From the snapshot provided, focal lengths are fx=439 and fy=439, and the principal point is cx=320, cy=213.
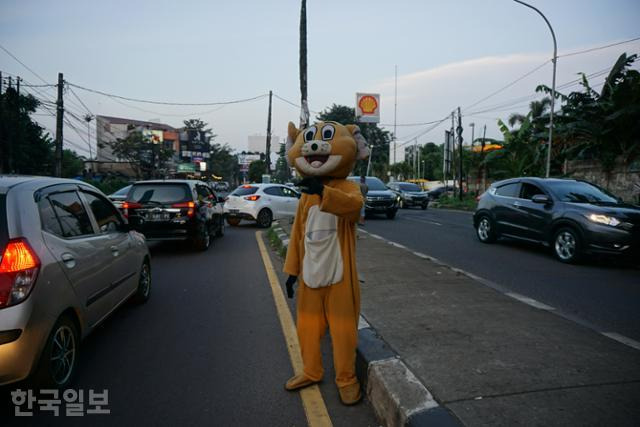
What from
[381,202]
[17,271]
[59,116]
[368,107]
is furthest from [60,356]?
[368,107]

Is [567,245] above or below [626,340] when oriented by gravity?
above

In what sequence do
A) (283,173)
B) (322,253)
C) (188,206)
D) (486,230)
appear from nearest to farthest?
1. (322,253)
2. (188,206)
3. (486,230)
4. (283,173)

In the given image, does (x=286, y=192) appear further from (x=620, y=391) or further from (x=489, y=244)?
(x=620, y=391)

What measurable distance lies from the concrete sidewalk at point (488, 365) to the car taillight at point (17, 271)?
2.33m

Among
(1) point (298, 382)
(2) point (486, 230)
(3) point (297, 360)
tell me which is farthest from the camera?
(2) point (486, 230)

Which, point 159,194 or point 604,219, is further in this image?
point 159,194

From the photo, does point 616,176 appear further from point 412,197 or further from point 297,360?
point 297,360

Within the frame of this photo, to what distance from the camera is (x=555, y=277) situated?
6961 mm

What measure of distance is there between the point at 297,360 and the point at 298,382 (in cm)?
57

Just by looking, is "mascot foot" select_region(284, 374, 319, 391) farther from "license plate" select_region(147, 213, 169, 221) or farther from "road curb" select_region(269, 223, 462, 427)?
"license plate" select_region(147, 213, 169, 221)

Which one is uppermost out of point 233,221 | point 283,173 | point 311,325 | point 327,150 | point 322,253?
point 283,173

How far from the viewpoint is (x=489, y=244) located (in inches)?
417

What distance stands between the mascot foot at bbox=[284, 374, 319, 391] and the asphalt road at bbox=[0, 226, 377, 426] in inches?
2.1

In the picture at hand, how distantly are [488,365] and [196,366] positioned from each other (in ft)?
7.41
